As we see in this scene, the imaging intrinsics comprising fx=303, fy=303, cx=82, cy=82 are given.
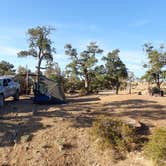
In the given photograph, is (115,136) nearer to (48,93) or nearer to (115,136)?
(115,136)

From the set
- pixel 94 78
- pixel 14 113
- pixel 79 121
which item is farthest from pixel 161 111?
pixel 94 78

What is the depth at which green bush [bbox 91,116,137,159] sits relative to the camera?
461 inches

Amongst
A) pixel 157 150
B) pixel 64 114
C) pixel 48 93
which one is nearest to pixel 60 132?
pixel 64 114

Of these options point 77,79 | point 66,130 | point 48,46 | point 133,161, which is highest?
point 48,46

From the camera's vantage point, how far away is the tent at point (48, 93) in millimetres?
19469

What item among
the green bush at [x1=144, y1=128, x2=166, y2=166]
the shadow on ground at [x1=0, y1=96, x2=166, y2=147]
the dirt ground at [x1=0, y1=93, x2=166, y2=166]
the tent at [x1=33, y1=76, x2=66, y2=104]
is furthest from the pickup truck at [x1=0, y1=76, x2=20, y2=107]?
the green bush at [x1=144, y1=128, x2=166, y2=166]

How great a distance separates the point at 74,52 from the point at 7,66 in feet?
61.7

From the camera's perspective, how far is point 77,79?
4138 centimetres

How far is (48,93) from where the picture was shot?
19.8 m

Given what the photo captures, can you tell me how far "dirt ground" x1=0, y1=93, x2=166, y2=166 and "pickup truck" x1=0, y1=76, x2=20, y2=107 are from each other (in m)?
1.24

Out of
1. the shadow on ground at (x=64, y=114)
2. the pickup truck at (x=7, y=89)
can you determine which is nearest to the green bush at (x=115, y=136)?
the shadow on ground at (x=64, y=114)

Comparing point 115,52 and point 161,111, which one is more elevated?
point 115,52

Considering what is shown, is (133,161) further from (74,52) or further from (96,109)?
(74,52)

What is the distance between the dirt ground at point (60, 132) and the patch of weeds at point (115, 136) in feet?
0.94
